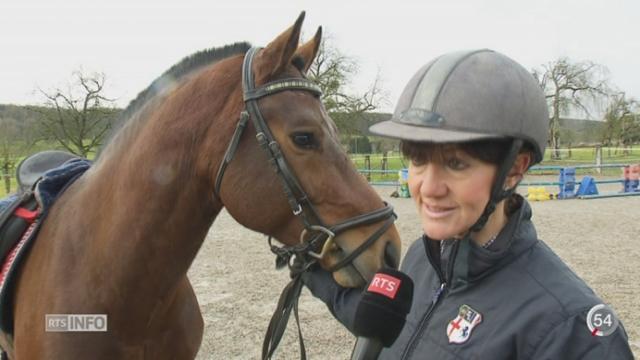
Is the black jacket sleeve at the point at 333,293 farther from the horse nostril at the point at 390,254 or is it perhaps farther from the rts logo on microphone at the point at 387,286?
the rts logo on microphone at the point at 387,286

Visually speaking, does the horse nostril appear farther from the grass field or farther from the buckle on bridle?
the grass field

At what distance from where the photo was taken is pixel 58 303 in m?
2.10

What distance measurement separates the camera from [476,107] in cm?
126

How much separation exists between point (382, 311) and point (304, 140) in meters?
0.85

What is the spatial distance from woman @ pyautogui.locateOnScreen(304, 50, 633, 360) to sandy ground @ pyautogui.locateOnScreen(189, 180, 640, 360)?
3610 mm

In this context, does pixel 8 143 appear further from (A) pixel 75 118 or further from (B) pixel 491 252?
(B) pixel 491 252

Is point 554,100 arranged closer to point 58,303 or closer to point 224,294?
point 224,294

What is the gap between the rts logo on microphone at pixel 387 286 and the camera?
4.59 feet

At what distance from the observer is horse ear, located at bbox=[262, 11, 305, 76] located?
77.9 inches

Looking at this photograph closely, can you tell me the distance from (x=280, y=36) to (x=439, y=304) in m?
1.30

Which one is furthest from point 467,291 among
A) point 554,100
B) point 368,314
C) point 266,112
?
point 554,100

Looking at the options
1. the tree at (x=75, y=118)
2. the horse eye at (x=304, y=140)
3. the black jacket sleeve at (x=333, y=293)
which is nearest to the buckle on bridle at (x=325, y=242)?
the black jacket sleeve at (x=333, y=293)

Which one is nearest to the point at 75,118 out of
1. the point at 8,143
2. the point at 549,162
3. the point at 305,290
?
the point at 8,143

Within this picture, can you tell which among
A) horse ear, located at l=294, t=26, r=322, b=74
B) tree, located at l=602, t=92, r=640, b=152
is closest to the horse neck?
horse ear, located at l=294, t=26, r=322, b=74
